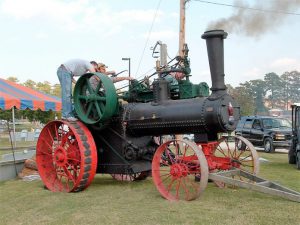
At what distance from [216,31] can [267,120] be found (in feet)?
42.2

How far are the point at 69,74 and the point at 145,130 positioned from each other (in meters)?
1.68

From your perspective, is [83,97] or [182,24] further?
[182,24]

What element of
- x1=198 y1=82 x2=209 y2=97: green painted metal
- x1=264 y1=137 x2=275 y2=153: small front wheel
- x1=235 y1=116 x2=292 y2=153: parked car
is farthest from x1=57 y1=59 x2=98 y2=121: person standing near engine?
x1=264 y1=137 x2=275 y2=153: small front wheel

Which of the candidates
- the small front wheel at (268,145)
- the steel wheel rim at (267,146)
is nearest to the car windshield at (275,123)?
the small front wheel at (268,145)

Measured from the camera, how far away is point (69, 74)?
275 inches

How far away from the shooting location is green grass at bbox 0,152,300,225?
4.54 m

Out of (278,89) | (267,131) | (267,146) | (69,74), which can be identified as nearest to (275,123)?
(267,131)

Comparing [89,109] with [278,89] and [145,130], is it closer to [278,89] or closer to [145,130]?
[145,130]

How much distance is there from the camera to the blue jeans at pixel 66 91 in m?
6.91

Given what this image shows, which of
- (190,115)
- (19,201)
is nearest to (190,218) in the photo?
(190,115)

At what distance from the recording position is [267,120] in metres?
17.5

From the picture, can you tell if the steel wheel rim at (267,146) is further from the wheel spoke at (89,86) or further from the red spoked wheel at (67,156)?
the wheel spoke at (89,86)

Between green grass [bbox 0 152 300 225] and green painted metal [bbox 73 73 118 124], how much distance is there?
1.18 meters

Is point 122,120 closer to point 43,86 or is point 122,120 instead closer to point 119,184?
point 119,184
